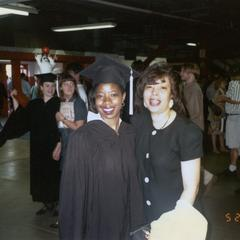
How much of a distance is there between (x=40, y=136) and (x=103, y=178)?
6.94 ft

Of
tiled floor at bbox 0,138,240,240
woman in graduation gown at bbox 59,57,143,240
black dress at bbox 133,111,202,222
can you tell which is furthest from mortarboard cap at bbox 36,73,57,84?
black dress at bbox 133,111,202,222

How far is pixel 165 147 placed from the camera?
188cm

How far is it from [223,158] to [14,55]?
10.1 metres

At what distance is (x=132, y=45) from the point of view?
17391mm

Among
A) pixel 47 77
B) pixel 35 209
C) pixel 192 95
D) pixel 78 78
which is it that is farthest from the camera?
pixel 192 95

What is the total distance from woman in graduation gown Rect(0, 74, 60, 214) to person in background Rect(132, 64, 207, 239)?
196 centimetres

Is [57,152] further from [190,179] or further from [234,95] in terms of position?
[234,95]

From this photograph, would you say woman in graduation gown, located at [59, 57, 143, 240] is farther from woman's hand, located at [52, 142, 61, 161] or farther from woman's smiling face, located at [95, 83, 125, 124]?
woman's hand, located at [52, 142, 61, 161]

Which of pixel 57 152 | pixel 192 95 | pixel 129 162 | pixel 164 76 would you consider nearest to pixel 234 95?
pixel 192 95

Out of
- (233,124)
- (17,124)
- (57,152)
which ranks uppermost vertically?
Answer: (17,124)

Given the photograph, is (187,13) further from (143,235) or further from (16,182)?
(143,235)

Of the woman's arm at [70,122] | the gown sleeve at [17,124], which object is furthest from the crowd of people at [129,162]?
the gown sleeve at [17,124]

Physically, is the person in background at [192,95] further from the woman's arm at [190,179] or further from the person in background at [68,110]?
the woman's arm at [190,179]

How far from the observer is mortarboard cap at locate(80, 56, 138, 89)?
6.39 ft
